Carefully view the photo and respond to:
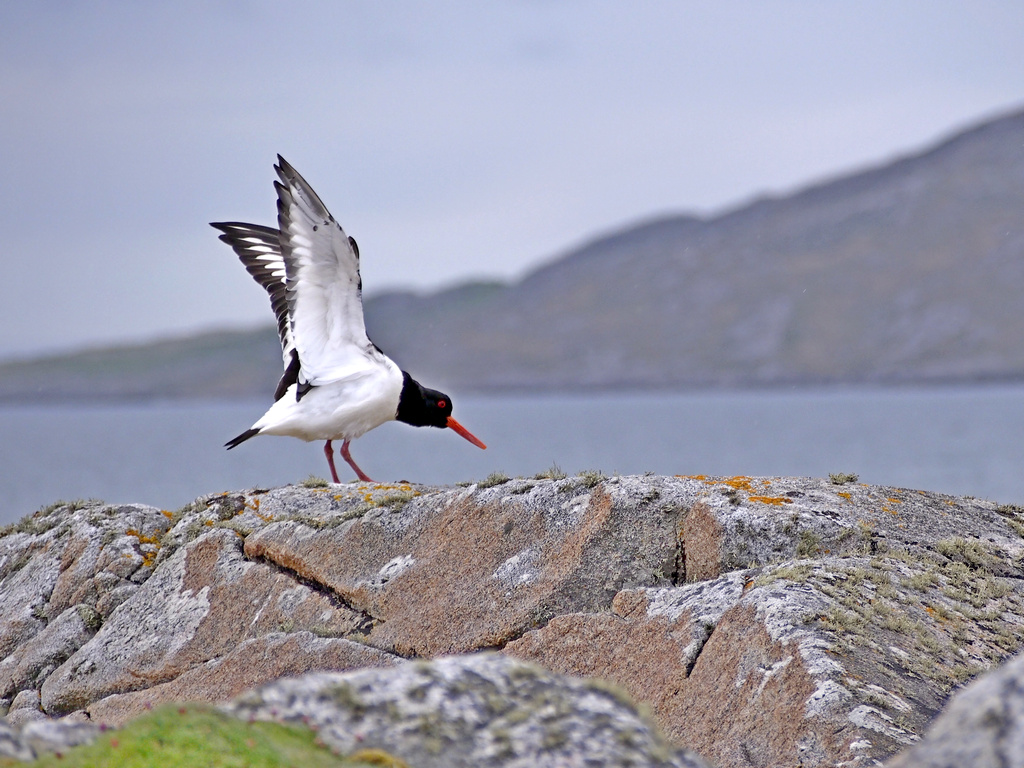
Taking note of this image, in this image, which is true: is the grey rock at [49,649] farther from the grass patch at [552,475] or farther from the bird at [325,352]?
the grass patch at [552,475]

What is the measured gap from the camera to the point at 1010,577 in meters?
8.38

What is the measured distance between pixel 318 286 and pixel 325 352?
0.87 meters

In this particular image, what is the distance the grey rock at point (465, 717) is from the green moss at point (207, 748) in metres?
0.07

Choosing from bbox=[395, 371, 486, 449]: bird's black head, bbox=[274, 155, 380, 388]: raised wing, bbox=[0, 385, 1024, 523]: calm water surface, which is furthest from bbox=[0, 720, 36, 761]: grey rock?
bbox=[0, 385, 1024, 523]: calm water surface

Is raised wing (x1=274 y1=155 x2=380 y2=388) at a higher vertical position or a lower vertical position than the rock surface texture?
higher

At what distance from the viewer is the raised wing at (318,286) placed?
11695 mm

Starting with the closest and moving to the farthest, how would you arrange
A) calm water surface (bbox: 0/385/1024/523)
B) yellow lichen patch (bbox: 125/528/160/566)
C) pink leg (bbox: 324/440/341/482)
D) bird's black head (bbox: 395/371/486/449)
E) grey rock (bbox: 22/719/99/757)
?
grey rock (bbox: 22/719/99/757)
yellow lichen patch (bbox: 125/528/160/566)
pink leg (bbox: 324/440/341/482)
bird's black head (bbox: 395/371/486/449)
calm water surface (bbox: 0/385/1024/523)

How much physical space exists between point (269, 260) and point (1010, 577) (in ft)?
30.7

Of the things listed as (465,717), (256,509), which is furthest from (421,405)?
(465,717)

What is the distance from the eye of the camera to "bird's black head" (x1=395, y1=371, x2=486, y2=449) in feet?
43.3

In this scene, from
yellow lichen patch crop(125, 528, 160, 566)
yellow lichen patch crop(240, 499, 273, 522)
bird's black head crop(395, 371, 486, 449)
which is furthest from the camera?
bird's black head crop(395, 371, 486, 449)

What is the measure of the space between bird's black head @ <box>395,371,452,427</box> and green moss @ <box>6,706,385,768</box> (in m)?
8.41

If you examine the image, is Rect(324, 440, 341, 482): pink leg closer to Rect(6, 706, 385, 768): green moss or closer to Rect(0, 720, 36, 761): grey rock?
Rect(6, 706, 385, 768): green moss

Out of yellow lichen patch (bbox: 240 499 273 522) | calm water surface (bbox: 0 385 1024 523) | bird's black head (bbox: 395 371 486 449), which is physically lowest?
calm water surface (bbox: 0 385 1024 523)
